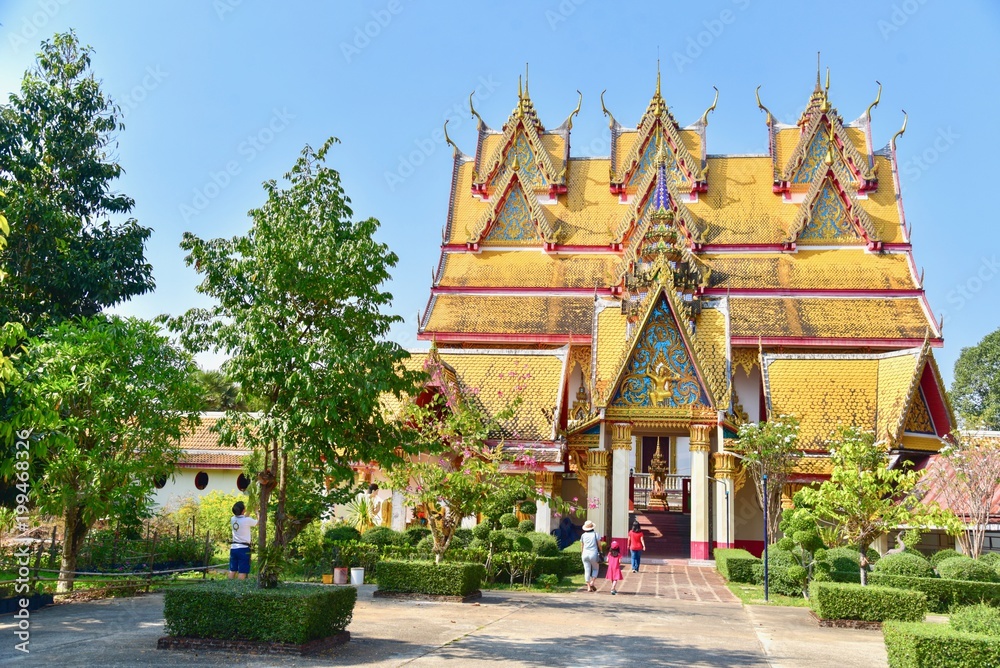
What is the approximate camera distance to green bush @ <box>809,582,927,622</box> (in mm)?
12484

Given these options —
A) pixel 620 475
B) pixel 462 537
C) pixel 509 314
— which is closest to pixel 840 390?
pixel 620 475

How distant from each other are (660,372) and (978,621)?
1431 centimetres

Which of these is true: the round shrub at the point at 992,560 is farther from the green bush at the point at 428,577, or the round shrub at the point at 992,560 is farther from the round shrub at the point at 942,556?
the green bush at the point at 428,577

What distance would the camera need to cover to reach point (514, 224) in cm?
3153

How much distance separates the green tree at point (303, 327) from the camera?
1005cm

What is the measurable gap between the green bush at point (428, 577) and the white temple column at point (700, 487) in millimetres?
8220

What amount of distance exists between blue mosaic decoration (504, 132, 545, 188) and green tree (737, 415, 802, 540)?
14942 mm

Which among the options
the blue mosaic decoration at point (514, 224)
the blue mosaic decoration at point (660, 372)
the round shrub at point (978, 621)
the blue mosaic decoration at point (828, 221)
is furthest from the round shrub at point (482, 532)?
the blue mosaic decoration at point (828, 221)

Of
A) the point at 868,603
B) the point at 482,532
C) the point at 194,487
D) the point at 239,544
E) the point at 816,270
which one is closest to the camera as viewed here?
the point at 868,603

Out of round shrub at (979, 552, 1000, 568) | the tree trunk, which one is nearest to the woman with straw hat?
round shrub at (979, 552, 1000, 568)

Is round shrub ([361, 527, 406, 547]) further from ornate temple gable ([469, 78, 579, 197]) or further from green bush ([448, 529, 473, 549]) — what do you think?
ornate temple gable ([469, 78, 579, 197])

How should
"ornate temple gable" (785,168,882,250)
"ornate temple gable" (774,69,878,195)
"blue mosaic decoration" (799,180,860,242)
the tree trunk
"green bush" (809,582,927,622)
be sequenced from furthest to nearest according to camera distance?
"ornate temple gable" (774,69,878,195), "blue mosaic decoration" (799,180,860,242), "ornate temple gable" (785,168,882,250), the tree trunk, "green bush" (809,582,927,622)

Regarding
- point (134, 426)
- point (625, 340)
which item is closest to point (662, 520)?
point (625, 340)

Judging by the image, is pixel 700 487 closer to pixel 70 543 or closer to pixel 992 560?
pixel 992 560
